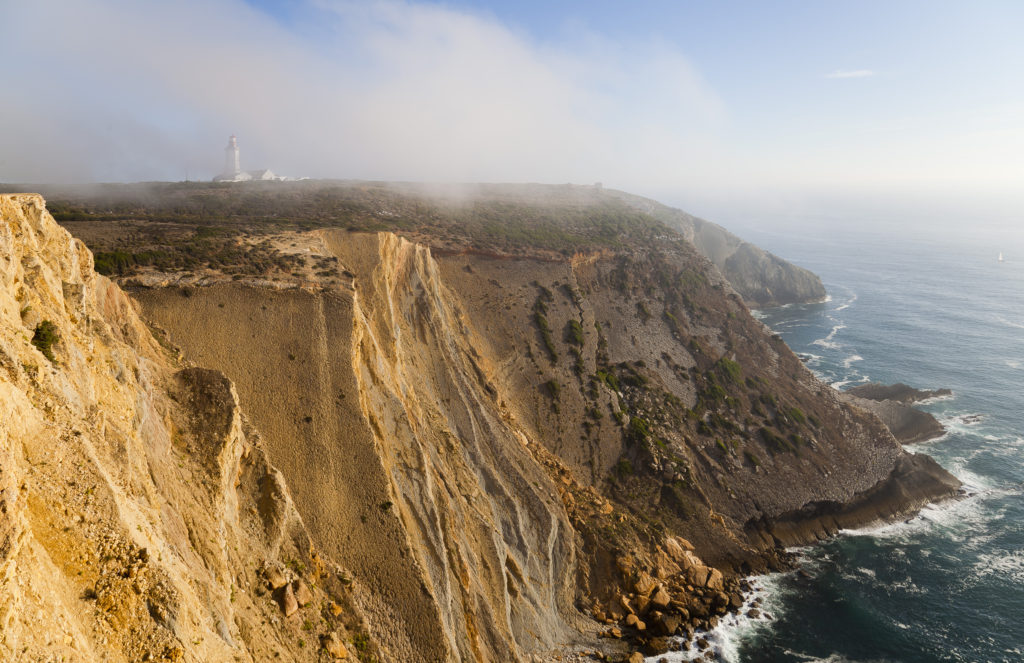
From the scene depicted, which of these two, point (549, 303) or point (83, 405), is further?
point (549, 303)

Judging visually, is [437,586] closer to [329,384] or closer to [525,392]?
[329,384]

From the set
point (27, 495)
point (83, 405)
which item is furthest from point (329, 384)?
point (27, 495)

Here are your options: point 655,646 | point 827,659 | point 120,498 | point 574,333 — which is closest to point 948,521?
point 827,659

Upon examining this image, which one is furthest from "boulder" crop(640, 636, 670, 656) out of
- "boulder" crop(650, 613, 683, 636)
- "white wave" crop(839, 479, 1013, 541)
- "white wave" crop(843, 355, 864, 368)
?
"white wave" crop(843, 355, 864, 368)

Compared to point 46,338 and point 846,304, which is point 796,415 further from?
point 846,304

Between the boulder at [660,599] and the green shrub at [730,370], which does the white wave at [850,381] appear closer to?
the green shrub at [730,370]

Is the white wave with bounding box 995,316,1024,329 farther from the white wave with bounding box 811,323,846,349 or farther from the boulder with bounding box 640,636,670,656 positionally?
the boulder with bounding box 640,636,670,656
